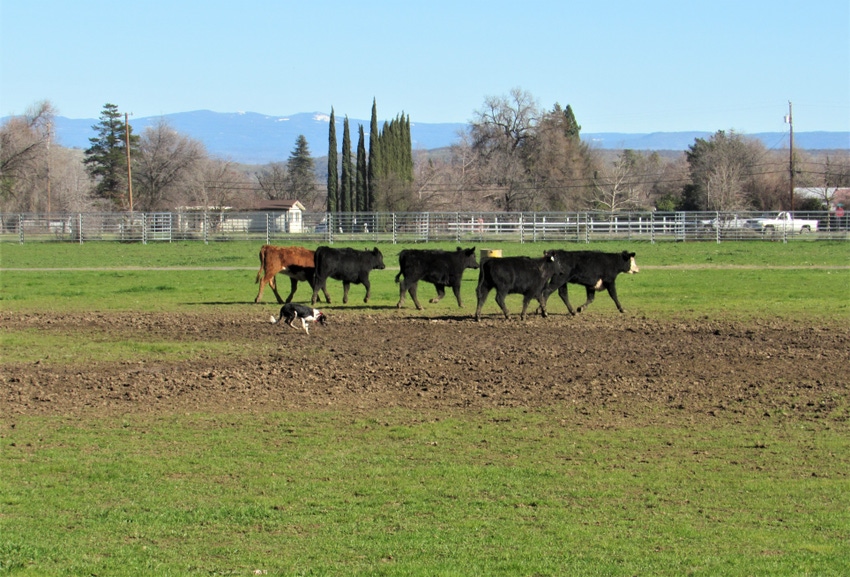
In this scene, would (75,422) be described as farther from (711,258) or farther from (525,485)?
(711,258)

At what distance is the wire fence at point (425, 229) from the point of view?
52.1 metres

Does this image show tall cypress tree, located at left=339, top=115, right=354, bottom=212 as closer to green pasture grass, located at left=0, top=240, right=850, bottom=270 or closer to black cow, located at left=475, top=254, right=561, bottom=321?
green pasture grass, located at left=0, top=240, right=850, bottom=270

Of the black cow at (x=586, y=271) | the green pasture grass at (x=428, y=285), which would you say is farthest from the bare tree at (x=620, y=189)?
the black cow at (x=586, y=271)

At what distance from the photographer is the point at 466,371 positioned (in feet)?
44.8

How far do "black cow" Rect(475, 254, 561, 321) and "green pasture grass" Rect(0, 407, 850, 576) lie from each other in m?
7.83

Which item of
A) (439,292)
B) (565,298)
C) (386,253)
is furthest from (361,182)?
(565,298)

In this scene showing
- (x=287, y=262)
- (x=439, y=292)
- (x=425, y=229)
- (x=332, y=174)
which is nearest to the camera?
(x=439, y=292)

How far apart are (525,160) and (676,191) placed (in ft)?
95.1

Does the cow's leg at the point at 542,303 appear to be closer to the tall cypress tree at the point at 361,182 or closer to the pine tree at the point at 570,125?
the tall cypress tree at the point at 361,182

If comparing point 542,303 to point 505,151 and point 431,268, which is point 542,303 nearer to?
point 431,268

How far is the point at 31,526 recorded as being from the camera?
704 cm

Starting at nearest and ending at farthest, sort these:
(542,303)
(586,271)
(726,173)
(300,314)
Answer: (300,314), (542,303), (586,271), (726,173)

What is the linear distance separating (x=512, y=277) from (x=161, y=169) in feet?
252

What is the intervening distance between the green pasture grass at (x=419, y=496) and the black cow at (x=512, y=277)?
7831 mm
